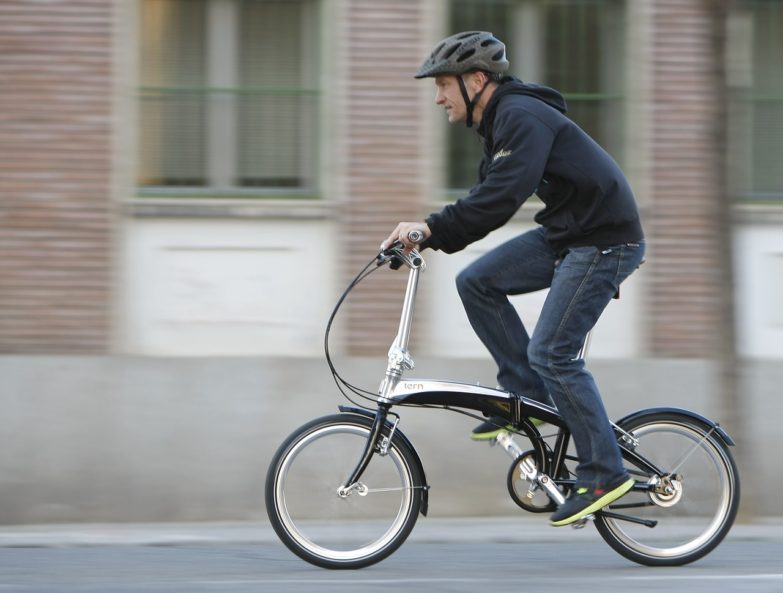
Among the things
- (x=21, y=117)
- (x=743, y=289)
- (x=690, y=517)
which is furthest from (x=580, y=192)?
(x=21, y=117)

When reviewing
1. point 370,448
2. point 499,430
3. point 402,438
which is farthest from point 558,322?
point 370,448

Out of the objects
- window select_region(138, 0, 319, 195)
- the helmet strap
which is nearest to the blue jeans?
the helmet strap

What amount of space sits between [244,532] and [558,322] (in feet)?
9.20

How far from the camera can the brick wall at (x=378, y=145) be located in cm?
866

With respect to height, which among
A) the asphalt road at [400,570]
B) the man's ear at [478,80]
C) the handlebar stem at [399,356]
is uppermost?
the man's ear at [478,80]

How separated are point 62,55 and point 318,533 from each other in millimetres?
3979

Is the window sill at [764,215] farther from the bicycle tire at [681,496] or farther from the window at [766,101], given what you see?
the bicycle tire at [681,496]

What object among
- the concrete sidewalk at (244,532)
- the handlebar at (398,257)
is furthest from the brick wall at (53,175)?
the handlebar at (398,257)

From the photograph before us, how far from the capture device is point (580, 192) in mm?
5684

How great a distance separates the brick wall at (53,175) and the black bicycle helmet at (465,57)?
3525mm

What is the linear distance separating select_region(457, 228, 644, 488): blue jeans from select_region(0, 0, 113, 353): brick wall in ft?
11.3

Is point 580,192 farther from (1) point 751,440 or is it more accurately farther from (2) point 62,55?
(2) point 62,55

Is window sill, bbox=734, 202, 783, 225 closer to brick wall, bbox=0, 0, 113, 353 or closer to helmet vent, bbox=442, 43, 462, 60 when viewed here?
helmet vent, bbox=442, 43, 462, 60

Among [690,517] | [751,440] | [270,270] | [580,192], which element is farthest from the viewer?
[270,270]
